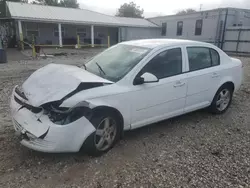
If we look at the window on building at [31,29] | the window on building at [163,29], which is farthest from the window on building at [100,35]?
the window on building at [163,29]

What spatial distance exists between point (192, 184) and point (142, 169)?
634mm

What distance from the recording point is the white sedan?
2627 millimetres

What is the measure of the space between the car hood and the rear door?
1706mm

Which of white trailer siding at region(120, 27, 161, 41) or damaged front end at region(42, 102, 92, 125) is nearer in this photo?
damaged front end at region(42, 102, 92, 125)

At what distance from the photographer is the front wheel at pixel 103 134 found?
2.83 meters

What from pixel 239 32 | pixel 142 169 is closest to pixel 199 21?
pixel 239 32

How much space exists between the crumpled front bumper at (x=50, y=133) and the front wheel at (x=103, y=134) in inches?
4.6

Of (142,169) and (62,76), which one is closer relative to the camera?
(142,169)

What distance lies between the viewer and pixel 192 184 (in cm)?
253

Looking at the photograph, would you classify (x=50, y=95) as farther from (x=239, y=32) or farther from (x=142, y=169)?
(x=239, y=32)

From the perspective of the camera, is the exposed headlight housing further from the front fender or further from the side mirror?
the side mirror

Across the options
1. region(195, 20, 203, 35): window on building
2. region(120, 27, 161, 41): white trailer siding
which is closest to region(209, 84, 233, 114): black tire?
region(195, 20, 203, 35): window on building

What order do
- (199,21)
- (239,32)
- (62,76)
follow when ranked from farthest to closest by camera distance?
(199,21)
(239,32)
(62,76)

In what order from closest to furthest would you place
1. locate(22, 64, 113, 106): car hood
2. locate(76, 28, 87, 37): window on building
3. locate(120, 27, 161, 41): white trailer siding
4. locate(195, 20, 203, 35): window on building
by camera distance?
locate(22, 64, 113, 106): car hood, locate(195, 20, 203, 35): window on building, locate(76, 28, 87, 37): window on building, locate(120, 27, 161, 41): white trailer siding
